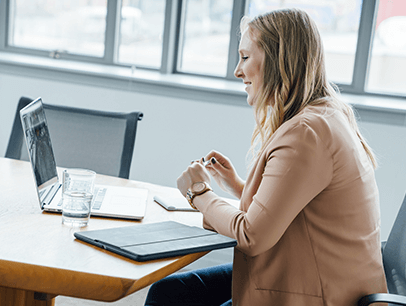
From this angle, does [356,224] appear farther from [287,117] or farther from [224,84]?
[224,84]

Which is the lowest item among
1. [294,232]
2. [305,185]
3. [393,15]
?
[294,232]

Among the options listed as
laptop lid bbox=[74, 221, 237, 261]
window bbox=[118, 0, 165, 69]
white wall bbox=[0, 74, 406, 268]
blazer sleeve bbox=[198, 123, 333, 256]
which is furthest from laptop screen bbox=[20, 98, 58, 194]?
window bbox=[118, 0, 165, 69]

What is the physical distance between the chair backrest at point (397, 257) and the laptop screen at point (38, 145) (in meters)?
0.98

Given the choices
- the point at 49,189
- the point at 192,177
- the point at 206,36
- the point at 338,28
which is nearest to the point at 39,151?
the point at 49,189

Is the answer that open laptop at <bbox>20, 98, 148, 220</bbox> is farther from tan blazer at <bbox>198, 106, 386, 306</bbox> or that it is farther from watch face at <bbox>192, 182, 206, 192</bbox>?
tan blazer at <bbox>198, 106, 386, 306</bbox>

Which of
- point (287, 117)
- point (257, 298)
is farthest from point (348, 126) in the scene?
point (257, 298)

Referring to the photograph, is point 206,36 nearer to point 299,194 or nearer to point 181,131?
point 181,131

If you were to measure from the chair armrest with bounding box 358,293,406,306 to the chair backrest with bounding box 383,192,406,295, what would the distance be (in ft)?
0.62

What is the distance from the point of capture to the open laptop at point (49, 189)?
127cm

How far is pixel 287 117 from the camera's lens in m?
1.23

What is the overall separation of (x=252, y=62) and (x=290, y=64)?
113 mm

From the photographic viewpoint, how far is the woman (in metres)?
1.06

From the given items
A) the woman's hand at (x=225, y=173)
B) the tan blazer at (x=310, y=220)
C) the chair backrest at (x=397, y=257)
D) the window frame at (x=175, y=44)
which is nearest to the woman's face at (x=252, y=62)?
the tan blazer at (x=310, y=220)

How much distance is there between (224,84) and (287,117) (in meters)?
1.75
